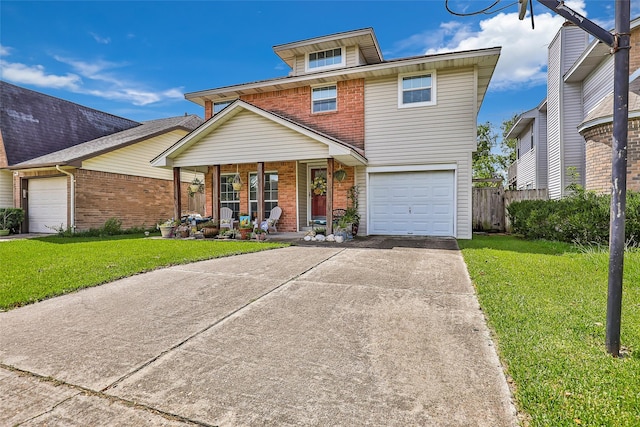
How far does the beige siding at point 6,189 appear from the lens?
48.7 ft

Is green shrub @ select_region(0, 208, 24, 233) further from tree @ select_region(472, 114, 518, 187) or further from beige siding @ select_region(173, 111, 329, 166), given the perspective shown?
tree @ select_region(472, 114, 518, 187)

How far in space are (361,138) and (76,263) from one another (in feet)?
28.9

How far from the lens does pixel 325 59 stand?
494 inches

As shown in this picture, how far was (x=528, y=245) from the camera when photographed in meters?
8.27

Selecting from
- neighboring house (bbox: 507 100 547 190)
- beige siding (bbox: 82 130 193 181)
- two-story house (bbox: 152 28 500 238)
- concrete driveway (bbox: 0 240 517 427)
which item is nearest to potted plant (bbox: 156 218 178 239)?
two-story house (bbox: 152 28 500 238)

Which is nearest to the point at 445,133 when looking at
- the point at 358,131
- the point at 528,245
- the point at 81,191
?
the point at 358,131

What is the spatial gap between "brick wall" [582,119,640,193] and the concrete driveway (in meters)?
7.52

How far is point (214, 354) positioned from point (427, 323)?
216 centimetres

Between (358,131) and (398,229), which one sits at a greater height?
(358,131)

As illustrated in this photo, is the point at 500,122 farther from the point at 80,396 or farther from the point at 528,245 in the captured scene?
the point at 80,396

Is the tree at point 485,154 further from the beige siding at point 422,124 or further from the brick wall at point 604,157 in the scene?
the beige siding at point 422,124

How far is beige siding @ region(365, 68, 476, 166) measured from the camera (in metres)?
10.1

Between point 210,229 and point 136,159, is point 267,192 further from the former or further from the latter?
point 136,159

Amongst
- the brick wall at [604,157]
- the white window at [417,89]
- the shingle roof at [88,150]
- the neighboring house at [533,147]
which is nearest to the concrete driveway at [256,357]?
the white window at [417,89]
